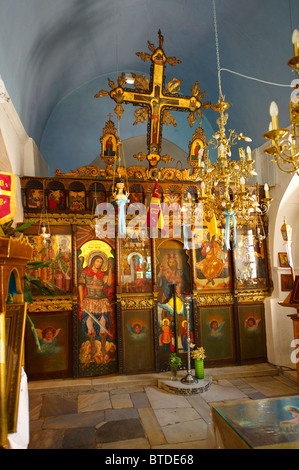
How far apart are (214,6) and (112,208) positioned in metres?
4.82

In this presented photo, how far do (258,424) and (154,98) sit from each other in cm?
663

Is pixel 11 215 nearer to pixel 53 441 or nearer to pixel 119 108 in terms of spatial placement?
pixel 53 441

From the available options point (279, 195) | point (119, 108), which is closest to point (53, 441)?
point (119, 108)

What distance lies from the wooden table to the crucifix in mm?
5597

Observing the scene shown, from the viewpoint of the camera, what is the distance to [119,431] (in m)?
4.94

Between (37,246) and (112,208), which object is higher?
(112,208)

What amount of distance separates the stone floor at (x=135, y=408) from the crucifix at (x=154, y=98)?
5112mm

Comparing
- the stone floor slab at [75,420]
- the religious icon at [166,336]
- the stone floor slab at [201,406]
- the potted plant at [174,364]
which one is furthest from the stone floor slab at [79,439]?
the religious icon at [166,336]

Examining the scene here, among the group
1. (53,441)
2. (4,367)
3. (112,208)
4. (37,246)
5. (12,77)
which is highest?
(12,77)

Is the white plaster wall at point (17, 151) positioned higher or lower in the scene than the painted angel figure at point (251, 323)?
higher

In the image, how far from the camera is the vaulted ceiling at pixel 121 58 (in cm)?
590

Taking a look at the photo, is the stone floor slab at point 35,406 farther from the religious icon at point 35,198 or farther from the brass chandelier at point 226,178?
the brass chandelier at point 226,178
